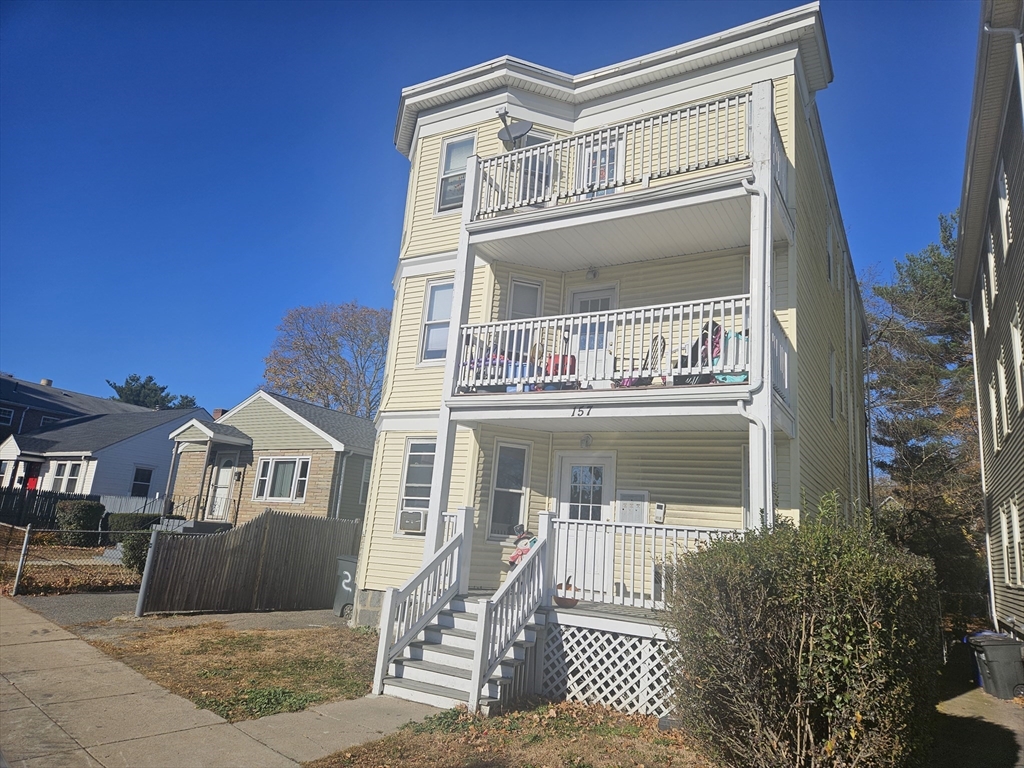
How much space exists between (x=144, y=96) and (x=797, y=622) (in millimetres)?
16304

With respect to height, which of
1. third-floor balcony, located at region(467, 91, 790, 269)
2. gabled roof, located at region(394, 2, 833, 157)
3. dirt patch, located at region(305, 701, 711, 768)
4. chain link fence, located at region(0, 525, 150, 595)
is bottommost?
dirt patch, located at region(305, 701, 711, 768)

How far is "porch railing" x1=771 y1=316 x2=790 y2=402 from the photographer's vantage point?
28.5 ft

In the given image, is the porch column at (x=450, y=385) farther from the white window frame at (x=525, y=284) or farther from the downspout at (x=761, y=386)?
the downspout at (x=761, y=386)

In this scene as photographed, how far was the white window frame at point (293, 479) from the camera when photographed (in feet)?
72.5

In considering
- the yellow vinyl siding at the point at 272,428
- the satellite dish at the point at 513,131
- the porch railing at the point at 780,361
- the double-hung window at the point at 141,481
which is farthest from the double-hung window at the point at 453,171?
the double-hung window at the point at 141,481

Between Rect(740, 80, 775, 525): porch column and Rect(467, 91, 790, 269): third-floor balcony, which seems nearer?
Rect(740, 80, 775, 525): porch column

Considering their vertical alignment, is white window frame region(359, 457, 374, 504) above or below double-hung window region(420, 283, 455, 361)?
below

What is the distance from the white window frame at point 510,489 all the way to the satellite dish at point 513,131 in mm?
5847

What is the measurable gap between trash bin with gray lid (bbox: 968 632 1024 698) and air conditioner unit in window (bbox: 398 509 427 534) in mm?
9584

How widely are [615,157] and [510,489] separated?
6098 millimetres

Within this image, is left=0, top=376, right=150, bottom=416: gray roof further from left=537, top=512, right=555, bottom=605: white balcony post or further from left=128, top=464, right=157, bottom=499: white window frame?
left=537, top=512, right=555, bottom=605: white balcony post

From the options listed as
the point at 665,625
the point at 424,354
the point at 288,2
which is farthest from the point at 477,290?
the point at 665,625

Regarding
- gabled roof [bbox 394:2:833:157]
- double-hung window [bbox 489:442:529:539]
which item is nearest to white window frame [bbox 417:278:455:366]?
double-hung window [bbox 489:442:529:539]

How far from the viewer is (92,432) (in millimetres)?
33719
